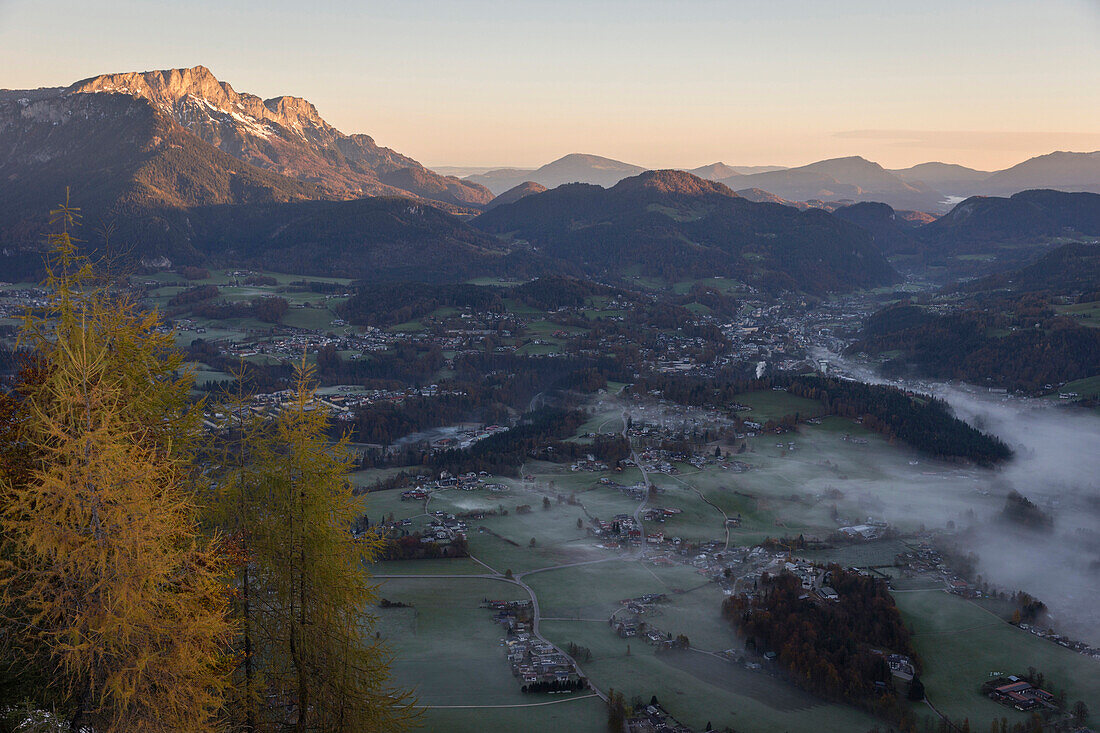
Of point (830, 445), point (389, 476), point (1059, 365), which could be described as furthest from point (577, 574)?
point (1059, 365)

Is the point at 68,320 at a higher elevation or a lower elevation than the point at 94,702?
higher

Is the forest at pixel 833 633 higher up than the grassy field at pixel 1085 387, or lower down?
lower down

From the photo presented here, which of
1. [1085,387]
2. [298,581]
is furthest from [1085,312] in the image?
[298,581]

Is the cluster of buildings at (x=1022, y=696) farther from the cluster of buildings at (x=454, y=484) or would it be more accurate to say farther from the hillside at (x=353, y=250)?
the hillside at (x=353, y=250)

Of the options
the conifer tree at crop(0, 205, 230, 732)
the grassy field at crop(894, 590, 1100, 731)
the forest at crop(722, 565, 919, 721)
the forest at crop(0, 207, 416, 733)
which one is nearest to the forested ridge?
the grassy field at crop(894, 590, 1100, 731)

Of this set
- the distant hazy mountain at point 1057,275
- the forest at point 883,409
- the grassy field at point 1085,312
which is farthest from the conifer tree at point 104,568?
the distant hazy mountain at point 1057,275

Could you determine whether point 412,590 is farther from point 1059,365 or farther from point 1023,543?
point 1059,365
